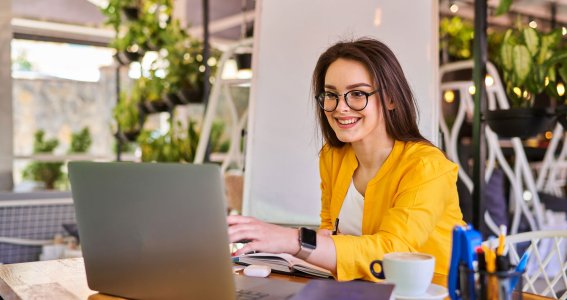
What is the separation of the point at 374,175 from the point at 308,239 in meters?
0.44

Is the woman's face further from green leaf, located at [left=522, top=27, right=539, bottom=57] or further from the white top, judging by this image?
green leaf, located at [left=522, top=27, right=539, bottom=57]

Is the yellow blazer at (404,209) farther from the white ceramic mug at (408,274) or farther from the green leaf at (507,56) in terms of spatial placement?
the green leaf at (507,56)

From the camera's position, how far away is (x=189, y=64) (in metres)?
3.84

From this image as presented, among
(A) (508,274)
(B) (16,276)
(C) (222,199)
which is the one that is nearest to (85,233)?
(B) (16,276)

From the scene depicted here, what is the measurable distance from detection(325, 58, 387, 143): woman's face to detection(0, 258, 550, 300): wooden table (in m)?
0.39

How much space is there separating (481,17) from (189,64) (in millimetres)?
2144

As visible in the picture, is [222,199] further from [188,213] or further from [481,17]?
[481,17]

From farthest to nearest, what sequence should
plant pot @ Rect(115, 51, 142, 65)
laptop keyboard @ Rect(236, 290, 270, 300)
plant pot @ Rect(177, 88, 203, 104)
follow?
plant pot @ Rect(115, 51, 142, 65), plant pot @ Rect(177, 88, 203, 104), laptop keyboard @ Rect(236, 290, 270, 300)

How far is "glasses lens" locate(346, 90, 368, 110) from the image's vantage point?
1.44m

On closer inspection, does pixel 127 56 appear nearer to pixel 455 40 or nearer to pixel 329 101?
pixel 455 40

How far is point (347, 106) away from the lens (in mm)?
1433

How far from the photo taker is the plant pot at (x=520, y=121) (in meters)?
2.08

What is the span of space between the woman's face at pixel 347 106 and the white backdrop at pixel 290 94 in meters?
0.85

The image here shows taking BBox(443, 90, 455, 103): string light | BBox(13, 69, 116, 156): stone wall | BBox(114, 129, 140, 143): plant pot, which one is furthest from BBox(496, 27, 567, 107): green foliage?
BBox(13, 69, 116, 156): stone wall
